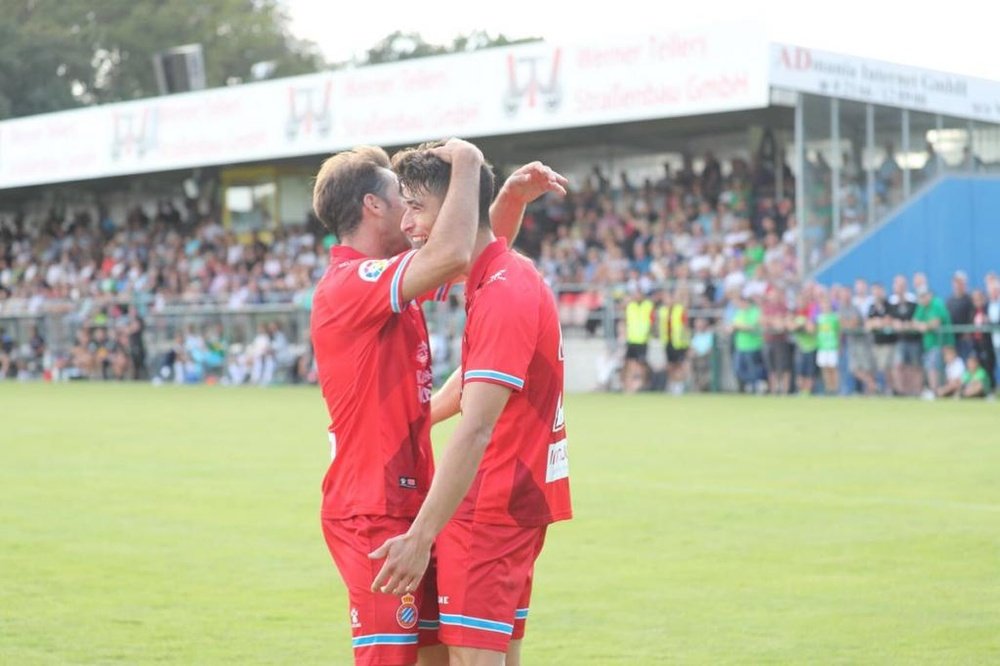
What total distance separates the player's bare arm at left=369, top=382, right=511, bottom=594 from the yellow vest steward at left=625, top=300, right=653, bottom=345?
901 inches

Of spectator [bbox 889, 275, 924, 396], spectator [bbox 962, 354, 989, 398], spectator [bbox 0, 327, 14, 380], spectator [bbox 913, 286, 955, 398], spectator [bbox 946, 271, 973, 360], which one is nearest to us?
spectator [bbox 962, 354, 989, 398]

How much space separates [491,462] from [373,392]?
0.43 m

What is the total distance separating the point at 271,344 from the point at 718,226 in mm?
9706

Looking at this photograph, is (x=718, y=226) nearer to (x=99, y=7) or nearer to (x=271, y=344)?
(x=271, y=344)

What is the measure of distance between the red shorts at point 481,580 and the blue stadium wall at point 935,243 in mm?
23463

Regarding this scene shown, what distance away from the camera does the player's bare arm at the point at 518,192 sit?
16.1 ft

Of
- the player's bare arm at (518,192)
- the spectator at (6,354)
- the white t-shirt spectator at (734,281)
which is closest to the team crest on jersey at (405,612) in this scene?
the player's bare arm at (518,192)

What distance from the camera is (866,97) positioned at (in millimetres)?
26766

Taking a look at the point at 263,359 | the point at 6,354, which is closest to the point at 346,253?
the point at 263,359

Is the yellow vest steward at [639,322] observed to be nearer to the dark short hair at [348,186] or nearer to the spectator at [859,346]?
the spectator at [859,346]

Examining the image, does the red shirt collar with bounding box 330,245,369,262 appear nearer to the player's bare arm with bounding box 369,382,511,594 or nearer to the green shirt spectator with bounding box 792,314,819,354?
the player's bare arm with bounding box 369,382,511,594

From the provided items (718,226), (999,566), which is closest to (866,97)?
(718,226)

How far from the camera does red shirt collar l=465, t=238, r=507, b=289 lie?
4.40 m

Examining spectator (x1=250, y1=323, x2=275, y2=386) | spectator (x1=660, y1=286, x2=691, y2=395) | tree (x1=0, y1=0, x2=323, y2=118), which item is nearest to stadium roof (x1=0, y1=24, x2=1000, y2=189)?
spectator (x1=660, y1=286, x2=691, y2=395)
